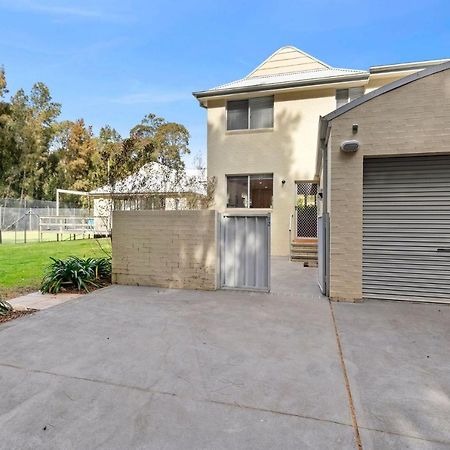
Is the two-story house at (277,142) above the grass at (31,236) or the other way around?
above

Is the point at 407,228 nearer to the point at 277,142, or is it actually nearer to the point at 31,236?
the point at 277,142

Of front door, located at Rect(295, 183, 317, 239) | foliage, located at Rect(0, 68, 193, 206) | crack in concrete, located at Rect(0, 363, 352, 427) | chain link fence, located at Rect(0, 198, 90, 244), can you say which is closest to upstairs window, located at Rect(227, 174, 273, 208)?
front door, located at Rect(295, 183, 317, 239)

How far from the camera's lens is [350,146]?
582 cm

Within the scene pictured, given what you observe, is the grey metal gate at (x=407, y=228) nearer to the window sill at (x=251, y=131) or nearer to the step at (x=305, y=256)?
the step at (x=305, y=256)

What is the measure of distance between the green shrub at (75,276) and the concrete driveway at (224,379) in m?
1.63

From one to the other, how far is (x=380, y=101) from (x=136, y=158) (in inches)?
279

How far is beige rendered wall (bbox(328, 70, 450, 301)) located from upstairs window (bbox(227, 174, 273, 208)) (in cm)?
640

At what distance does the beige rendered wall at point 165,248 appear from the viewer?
682 centimetres

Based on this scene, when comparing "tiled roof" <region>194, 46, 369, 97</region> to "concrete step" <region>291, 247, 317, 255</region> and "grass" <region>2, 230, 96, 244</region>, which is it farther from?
"grass" <region>2, 230, 96, 244</region>

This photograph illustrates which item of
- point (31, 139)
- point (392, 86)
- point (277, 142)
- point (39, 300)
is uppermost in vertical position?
point (31, 139)

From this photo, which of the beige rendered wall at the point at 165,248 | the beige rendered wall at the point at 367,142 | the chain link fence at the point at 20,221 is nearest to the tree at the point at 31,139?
the chain link fence at the point at 20,221

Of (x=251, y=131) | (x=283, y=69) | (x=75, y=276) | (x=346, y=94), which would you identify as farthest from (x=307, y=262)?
(x=283, y=69)

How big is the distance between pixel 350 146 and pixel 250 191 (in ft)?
23.0

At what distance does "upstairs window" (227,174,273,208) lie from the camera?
12531 millimetres
